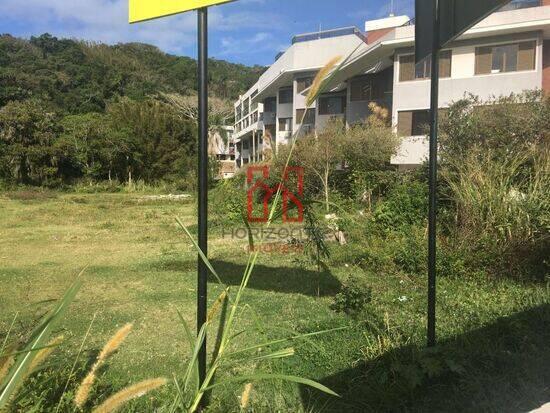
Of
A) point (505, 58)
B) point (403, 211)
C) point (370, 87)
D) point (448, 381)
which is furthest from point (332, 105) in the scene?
point (448, 381)

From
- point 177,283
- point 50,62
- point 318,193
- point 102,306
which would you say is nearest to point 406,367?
point 102,306

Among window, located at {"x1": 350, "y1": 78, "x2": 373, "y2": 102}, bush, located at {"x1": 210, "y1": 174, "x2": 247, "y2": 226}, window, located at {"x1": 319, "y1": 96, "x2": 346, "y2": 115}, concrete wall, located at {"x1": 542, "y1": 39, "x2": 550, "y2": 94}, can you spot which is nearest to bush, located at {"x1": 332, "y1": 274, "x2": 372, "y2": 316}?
bush, located at {"x1": 210, "y1": 174, "x2": 247, "y2": 226}

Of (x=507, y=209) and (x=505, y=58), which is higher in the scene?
(x=505, y=58)

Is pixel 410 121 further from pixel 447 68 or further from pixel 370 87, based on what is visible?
pixel 370 87

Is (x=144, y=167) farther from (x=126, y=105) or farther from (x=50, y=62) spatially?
(x=50, y=62)

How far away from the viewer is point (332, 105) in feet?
88.9

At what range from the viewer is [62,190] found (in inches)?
1043

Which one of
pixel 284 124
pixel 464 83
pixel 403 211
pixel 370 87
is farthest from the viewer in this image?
pixel 284 124

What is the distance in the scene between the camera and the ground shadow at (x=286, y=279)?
566cm

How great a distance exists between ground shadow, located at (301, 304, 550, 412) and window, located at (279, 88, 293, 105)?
A: 32.4 m

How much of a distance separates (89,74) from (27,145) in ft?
97.2

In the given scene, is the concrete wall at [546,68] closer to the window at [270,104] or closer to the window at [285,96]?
the window at [285,96]

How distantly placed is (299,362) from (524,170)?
5.08 meters

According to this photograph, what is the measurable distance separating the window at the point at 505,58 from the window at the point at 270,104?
69.8 ft
